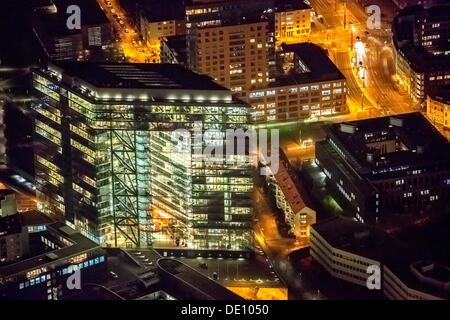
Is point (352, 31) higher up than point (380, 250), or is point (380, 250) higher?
point (352, 31)

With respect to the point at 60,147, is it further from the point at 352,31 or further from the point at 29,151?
the point at 352,31

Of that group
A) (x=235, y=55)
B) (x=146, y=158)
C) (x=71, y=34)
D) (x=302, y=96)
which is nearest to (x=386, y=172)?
(x=302, y=96)

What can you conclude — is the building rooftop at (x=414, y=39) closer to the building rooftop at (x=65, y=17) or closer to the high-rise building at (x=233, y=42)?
the high-rise building at (x=233, y=42)

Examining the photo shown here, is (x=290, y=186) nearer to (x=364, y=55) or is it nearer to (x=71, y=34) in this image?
(x=364, y=55)

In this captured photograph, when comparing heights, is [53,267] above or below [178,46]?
below

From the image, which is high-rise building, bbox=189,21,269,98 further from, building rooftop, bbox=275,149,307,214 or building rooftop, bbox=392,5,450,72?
building rooftop, bbox=392,5,450,72

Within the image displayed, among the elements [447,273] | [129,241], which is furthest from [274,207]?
[447,273]

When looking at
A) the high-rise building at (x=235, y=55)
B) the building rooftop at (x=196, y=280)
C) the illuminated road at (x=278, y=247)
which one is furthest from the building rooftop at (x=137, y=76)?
the high-rise building at (x=235, y=55)
